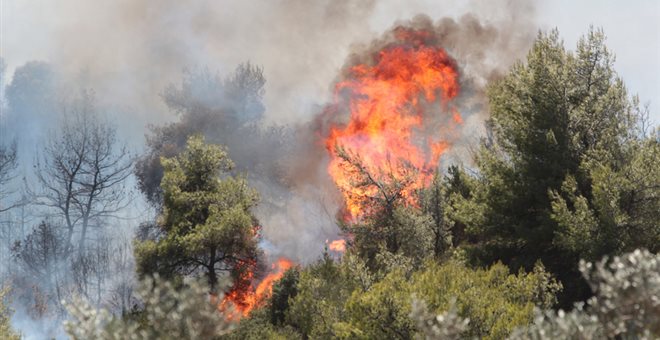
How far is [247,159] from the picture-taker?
6112cm

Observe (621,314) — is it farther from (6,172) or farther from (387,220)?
(6,172)

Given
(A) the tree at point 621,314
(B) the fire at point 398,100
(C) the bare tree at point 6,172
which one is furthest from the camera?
(C) the bare tree at point 6,172

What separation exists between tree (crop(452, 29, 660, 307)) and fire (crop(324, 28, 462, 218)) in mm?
19742

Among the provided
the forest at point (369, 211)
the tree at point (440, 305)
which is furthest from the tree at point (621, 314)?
the tree at point (440, 305)

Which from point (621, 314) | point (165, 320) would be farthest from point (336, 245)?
point (621, 314)

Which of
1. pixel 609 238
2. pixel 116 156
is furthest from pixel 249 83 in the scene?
pixel 609 238

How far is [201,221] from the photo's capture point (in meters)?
30.8

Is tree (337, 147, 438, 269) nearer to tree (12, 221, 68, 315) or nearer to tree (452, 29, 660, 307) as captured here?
tree (452, 29, 660, 307)

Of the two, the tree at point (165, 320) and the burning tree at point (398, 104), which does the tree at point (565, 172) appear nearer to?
the burning tree at point (398, 104)

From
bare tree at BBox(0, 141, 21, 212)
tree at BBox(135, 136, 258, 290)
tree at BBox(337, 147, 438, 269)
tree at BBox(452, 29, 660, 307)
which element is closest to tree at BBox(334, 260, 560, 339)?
tree at BBox(452, 29, 660, 307)

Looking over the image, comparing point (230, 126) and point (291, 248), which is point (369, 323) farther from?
point (230, 126)

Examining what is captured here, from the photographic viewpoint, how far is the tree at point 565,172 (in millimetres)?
22891

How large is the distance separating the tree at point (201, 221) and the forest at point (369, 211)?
122mm

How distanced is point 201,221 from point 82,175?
2714 cm
